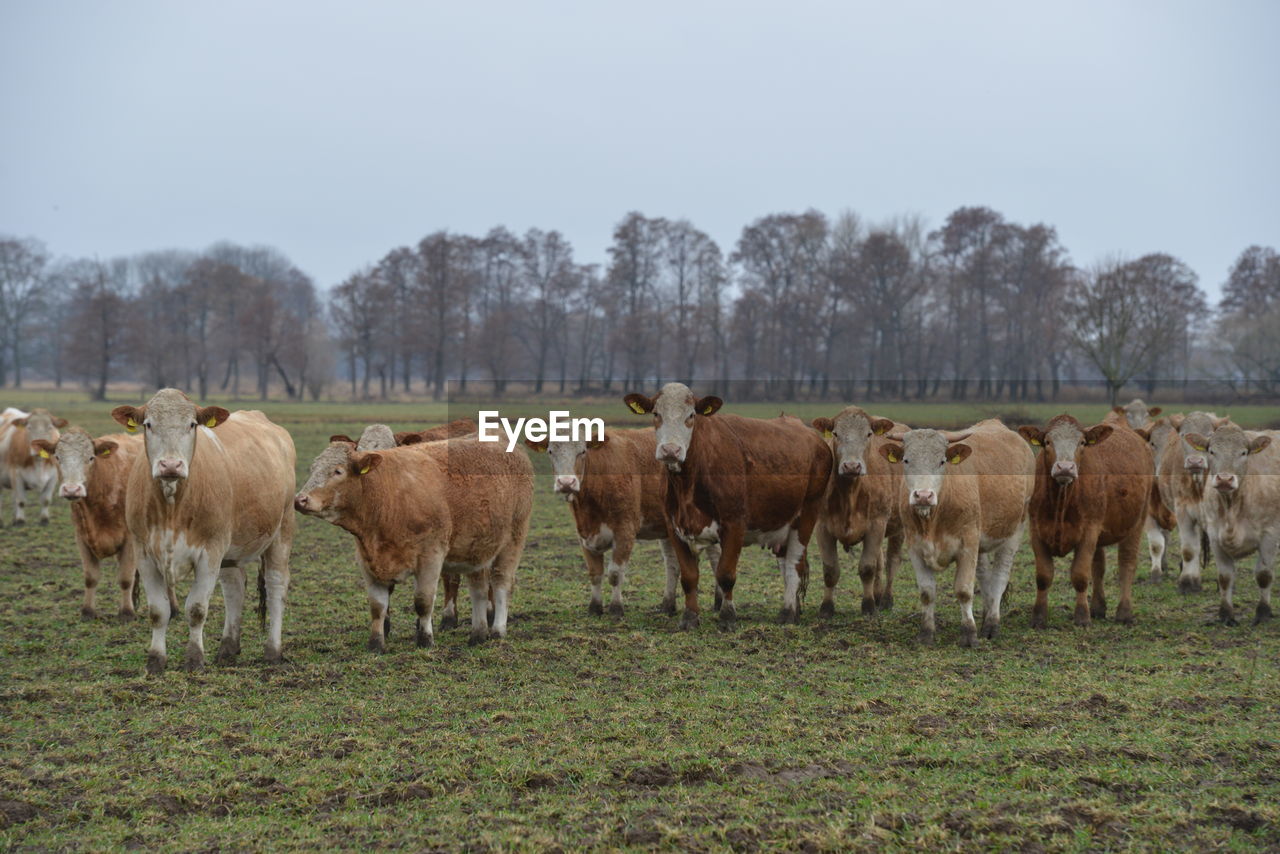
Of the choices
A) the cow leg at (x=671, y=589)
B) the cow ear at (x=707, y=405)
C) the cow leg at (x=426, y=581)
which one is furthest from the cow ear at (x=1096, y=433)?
the cow leg at (x=426, y=581)

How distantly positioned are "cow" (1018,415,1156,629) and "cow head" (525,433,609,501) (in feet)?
14.5

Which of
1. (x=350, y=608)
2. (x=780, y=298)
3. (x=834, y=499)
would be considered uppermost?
(x=780, y=298)

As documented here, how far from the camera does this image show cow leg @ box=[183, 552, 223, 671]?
27.9 feet

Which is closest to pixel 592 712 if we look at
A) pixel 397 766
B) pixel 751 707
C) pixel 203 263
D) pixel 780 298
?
pixel 751 707

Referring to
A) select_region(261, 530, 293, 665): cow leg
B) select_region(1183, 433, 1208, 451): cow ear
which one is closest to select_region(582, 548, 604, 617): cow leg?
select_region(261, 530, 293, 665): cow leg

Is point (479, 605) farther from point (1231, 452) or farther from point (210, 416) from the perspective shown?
point (1231, 452)

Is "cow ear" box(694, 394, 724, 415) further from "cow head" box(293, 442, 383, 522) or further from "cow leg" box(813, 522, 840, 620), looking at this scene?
"cow head" box(293, 442, 383, 522)

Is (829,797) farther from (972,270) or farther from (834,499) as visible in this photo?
A: (972,270)

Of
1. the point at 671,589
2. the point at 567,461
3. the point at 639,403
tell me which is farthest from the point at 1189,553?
the point at 567,461

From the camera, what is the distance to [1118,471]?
11.0 m

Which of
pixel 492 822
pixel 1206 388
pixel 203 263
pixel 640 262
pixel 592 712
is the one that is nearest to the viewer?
pixel 492 822

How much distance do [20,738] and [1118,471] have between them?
9.84 metres

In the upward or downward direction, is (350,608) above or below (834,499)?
below

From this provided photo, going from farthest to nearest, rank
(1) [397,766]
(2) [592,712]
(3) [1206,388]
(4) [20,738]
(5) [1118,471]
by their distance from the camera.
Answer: (3) [1206,388]
(5) [1118,471]
(2) [592,712]
(4) [20,738]
(1) [397,766]
